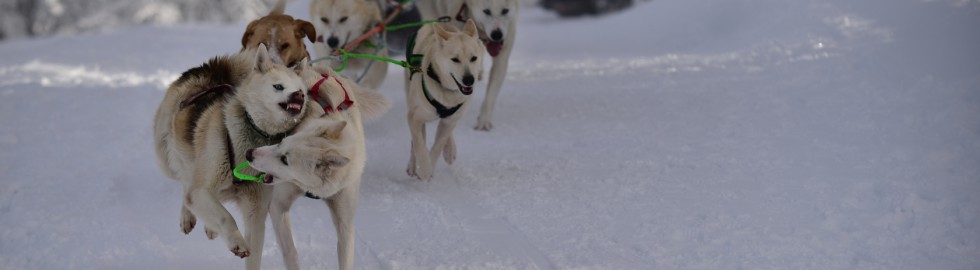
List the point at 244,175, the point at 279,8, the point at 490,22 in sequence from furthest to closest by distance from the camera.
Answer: the point at 490,22 < the point at 279,8 < the point at 244,175

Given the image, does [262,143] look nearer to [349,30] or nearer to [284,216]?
[284,216]

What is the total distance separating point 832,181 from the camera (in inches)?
182

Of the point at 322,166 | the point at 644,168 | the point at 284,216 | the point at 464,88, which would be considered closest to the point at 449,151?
the point at 464,88

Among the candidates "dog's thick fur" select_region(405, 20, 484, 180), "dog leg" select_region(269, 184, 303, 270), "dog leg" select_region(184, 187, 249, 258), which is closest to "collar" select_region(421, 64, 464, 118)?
"dog's thick fur" select_region(405, 20, 484, 180)

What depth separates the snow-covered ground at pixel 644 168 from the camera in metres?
3.91

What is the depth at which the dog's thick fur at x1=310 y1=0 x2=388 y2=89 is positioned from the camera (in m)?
6.16

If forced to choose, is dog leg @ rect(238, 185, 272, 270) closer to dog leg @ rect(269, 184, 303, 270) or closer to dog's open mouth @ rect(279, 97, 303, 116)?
dog leg @ rect(269, 184, 303, 270)

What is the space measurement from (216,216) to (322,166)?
1.32ft

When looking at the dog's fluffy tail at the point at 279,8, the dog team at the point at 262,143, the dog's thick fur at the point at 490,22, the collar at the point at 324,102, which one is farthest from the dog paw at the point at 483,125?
the collar at the point at 324,102

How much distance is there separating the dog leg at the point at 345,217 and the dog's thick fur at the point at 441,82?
1.49m

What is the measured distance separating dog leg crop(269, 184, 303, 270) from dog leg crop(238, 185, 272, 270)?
0.11 ft

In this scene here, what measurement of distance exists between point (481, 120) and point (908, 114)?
2.68 metres

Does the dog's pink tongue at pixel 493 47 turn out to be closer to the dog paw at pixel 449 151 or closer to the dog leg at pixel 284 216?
the dog paw at pixel 449 151

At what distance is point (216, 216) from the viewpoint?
317cm
